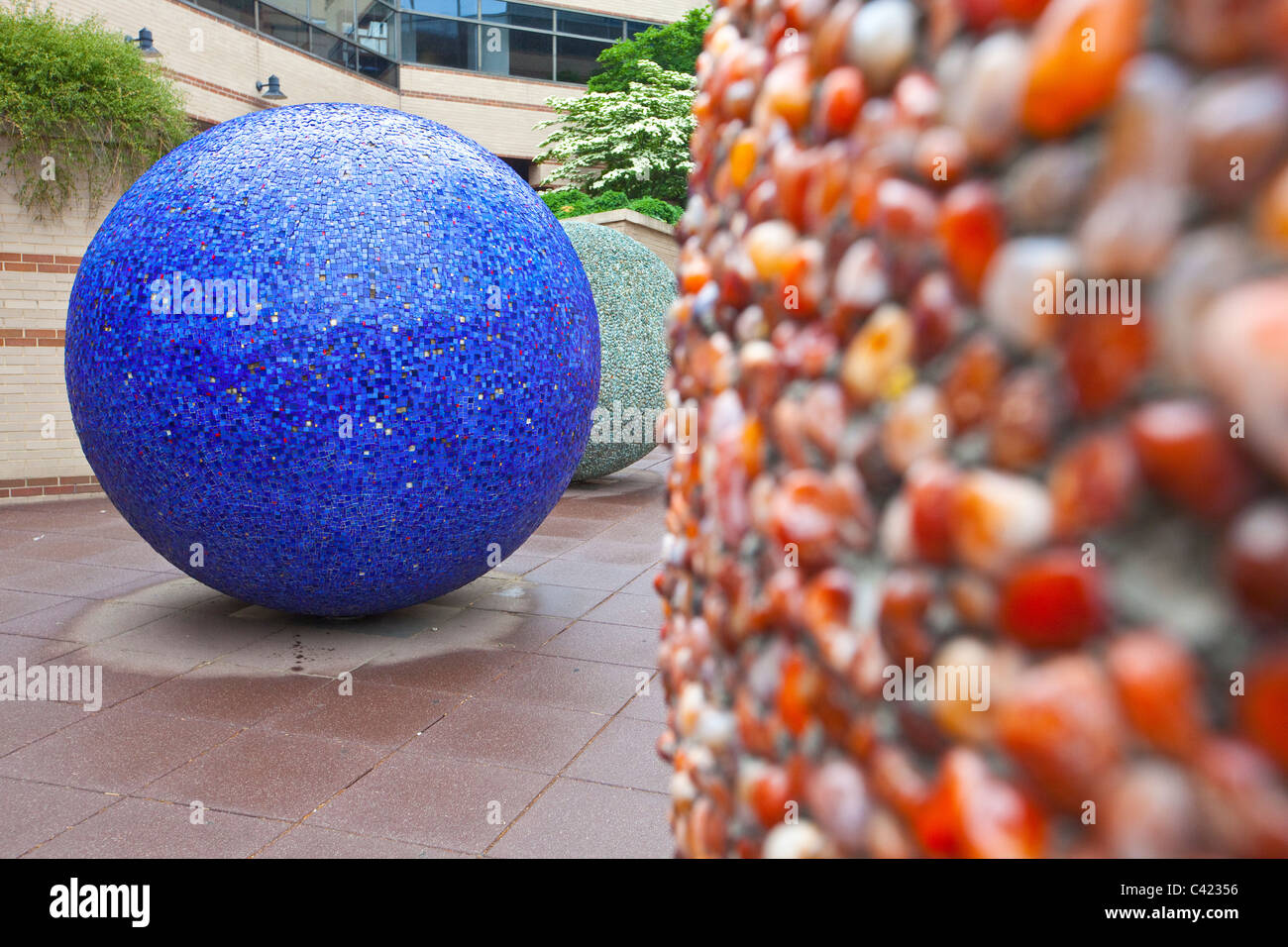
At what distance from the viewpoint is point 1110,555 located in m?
0.56

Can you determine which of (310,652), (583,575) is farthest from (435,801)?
(583,575)

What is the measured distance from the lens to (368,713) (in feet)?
13.7

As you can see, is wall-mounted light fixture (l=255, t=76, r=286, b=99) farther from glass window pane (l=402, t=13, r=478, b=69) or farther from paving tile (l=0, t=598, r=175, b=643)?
paving tile (l=0, t=598, r=175, b=643)

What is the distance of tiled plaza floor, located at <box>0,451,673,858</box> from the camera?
326 centimetres

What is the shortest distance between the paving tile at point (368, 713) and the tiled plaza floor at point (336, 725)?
12mm

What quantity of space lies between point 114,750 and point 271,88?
18780 millimetres

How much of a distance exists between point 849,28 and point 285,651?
15.3ft

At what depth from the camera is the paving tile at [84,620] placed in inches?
202

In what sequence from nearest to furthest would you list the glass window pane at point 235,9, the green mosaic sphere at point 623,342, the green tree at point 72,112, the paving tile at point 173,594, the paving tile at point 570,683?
the paving tile at point 570,683, the paving tile at point 173,594, the green tree at point 72,112, the green mosaic sphere at point 623,342, the glass window pane at point 235,9

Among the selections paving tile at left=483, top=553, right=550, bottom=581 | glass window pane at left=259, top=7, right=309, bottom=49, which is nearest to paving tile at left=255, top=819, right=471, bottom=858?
paving tile at left=483, top=553, right=550, bottom=581

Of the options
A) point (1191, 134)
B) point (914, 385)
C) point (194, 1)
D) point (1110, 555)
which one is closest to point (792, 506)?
point (914, 385)

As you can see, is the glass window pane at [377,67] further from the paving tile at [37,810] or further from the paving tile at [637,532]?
the paving tile at [37,810]

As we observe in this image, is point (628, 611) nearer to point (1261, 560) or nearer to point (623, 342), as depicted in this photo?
point (623, 342)

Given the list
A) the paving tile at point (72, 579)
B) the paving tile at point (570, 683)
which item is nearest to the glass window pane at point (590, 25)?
the paving tile at point (72, 579)
